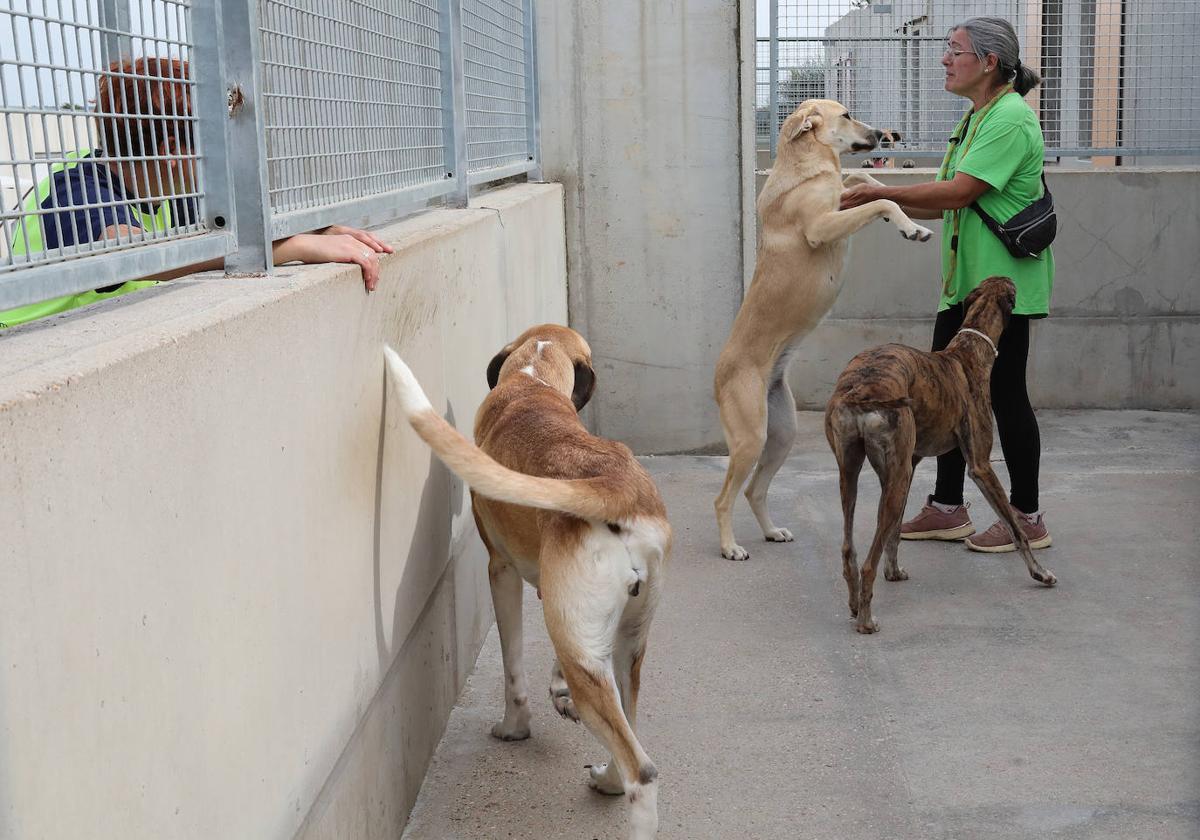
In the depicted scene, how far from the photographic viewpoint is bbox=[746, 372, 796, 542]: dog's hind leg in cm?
573

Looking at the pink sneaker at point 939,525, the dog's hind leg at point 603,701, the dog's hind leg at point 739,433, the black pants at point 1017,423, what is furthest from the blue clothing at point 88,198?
the pink sneaker at point 939,525

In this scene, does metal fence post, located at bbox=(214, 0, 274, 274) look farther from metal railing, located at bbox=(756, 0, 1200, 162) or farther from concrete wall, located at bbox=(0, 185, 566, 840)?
metal railing, located at bbox=(756, 0, 1200, 162)

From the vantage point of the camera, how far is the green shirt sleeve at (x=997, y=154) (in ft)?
16.8

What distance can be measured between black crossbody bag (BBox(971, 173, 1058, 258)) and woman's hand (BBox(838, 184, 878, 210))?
56 centimetres

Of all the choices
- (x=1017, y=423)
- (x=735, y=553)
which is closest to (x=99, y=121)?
(x=735, y=553)

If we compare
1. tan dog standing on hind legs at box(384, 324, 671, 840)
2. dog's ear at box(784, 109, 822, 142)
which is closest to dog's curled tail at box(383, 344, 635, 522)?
tan dog standing on hind legs at box(384, 324, 671, 840)

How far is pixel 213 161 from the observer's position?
2.38m

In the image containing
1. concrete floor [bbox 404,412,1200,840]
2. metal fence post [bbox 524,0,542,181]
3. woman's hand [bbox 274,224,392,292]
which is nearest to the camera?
woman's hand [bbox 274,224,392,292]

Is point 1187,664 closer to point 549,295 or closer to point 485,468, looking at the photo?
point 485,468

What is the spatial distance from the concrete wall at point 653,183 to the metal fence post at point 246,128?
191 inches

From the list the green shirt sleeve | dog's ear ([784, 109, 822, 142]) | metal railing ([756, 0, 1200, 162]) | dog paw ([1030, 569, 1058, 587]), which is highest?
metal railing ([756, 0, 1200, 162])

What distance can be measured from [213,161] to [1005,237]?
381cm

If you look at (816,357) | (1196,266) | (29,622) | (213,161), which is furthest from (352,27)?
(1196,266)

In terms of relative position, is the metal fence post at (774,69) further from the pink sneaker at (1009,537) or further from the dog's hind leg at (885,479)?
the dog's hind leg at (885,479)
